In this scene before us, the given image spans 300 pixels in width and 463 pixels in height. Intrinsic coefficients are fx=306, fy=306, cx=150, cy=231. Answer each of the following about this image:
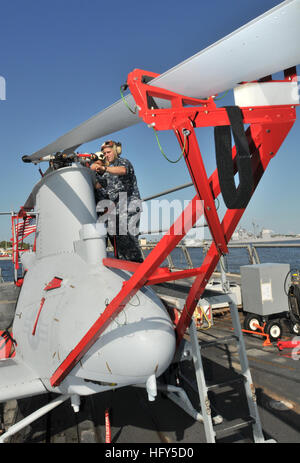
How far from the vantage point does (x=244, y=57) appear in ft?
7.04

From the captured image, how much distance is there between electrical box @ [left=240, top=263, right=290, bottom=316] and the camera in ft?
33.5

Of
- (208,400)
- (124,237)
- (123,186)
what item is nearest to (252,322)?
(208,400)

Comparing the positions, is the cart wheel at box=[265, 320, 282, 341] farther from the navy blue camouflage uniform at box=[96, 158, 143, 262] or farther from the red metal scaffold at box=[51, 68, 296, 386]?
the red metal scaffold at box=[51, 68, 296, 386]

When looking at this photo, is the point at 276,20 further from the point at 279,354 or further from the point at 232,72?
the point at 279,354


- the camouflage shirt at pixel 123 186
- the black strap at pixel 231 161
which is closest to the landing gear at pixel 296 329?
the camouflage shirt at pixel 123 186

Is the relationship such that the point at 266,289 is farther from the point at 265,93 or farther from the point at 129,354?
the point at 265,93

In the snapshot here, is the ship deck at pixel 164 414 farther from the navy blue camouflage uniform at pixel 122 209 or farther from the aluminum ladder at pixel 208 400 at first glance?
the navy blue camouflage uniform at pixel 122 209

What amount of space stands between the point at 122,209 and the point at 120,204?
9cm

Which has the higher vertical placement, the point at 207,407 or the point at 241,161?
the point at 241,161

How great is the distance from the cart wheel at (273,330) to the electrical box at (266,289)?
0.77 m

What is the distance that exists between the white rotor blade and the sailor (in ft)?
7.48

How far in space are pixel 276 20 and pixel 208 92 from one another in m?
0.77
